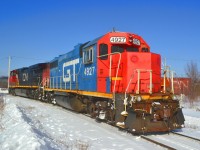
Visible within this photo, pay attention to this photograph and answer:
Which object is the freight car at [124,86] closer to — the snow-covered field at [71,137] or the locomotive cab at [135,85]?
the locomotive cab at [135,85]

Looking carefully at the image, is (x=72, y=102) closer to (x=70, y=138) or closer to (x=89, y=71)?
(x=89, y=71)

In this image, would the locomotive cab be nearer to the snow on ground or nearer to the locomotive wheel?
the snow on ground

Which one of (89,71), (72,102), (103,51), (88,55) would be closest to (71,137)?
(103,51)

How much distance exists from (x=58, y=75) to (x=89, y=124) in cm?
829

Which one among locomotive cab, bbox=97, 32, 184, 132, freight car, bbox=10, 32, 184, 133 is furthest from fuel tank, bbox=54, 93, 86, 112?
locomotive cab, bbox=97, 32, 184, 132

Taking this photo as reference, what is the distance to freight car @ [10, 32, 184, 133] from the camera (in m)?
8.77

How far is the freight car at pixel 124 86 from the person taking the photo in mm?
8766

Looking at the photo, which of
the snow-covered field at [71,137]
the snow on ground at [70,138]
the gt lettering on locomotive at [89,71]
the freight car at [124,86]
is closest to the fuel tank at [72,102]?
the freight car at [124,86]

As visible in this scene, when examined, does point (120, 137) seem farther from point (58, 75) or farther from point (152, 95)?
point (58, 75)

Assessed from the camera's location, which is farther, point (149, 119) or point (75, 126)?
point (75, 126)

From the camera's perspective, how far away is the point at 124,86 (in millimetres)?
9656

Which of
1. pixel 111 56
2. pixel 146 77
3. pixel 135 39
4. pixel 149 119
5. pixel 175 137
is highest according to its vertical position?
pixel 135 39

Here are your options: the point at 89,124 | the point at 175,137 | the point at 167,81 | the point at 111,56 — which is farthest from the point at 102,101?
the point at 175,137

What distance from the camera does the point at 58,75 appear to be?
60.3ft
